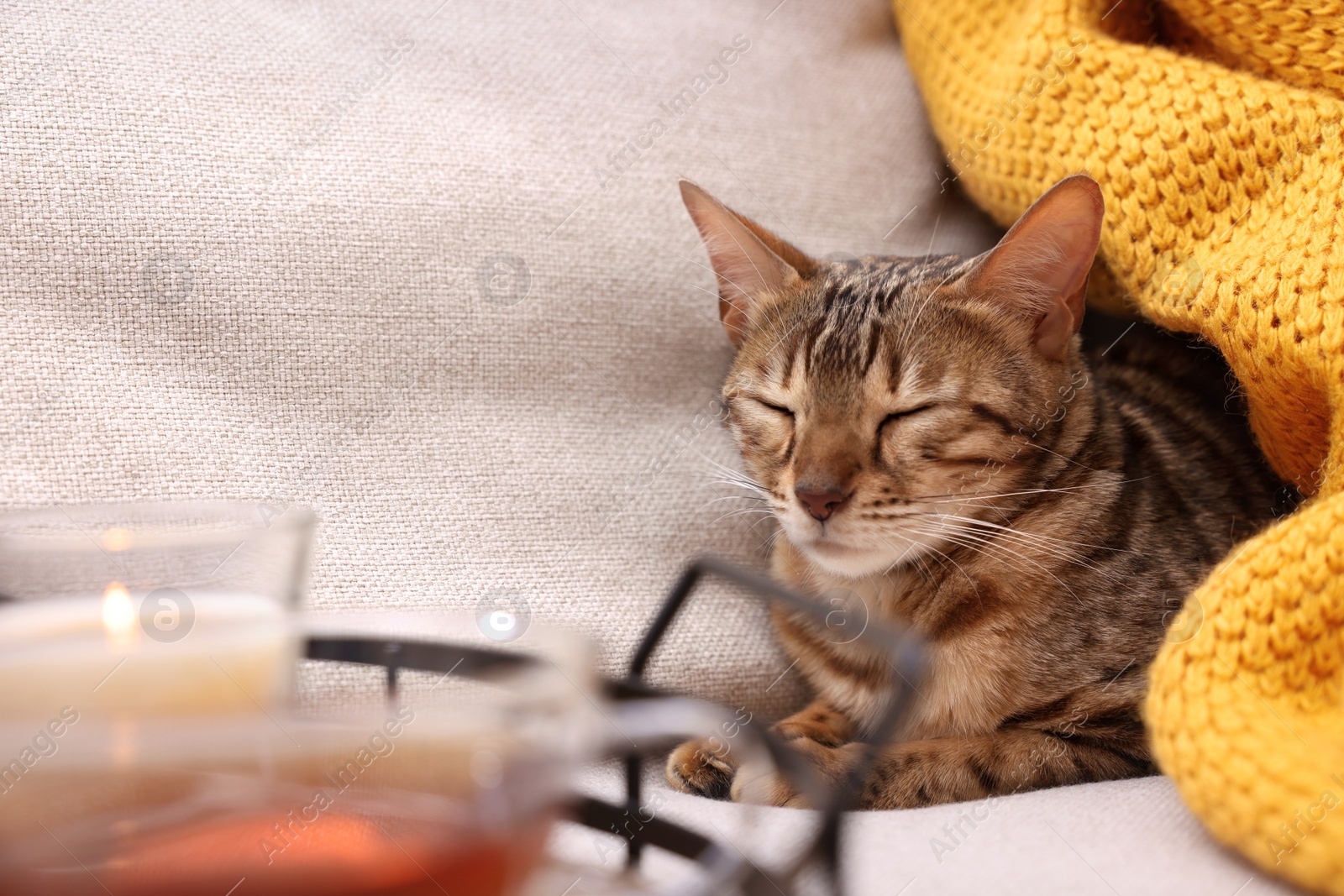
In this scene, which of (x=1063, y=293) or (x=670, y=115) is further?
(x=670, y=115)

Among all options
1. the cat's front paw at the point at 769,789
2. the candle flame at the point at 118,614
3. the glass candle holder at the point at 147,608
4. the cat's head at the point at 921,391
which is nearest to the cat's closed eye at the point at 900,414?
the cat's head at the point at 921,391

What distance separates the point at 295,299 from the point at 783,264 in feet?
1.77

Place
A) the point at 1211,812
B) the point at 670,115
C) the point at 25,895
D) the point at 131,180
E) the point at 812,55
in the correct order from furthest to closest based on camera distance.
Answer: the point at 812,55 < the point at 670,115 < the point at 131,180 < the point at 1211,812 < the point at 25,895

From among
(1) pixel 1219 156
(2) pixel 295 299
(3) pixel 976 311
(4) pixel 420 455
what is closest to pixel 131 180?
(2) pixel 295 299

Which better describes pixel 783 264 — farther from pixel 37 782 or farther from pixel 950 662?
pixel 37 782

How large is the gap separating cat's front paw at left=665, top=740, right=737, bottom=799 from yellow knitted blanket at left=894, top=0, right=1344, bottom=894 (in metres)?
0.40

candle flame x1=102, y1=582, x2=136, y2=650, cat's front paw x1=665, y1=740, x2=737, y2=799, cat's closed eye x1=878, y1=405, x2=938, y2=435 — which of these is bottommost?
cat's front paw x1=665, y1=740, x2=737, y2=799

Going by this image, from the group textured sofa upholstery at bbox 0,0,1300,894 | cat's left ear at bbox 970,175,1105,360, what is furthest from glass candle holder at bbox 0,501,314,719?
cat's left ear at bbox 970,175,1105,360

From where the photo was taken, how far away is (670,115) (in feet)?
4.20

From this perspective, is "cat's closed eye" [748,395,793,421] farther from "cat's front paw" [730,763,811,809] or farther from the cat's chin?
"cat's front paw" [730,763,811,809]

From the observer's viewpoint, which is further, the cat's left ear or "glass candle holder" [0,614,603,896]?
the cat's left ear

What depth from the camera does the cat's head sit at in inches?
38.3

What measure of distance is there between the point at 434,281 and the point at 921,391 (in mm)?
551

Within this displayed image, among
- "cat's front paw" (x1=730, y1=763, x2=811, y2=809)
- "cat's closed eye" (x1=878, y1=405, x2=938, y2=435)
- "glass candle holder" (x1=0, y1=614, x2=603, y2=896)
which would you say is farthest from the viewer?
"cat's closed eye" (x1=878, y1=405, x2=938, y2=435)
